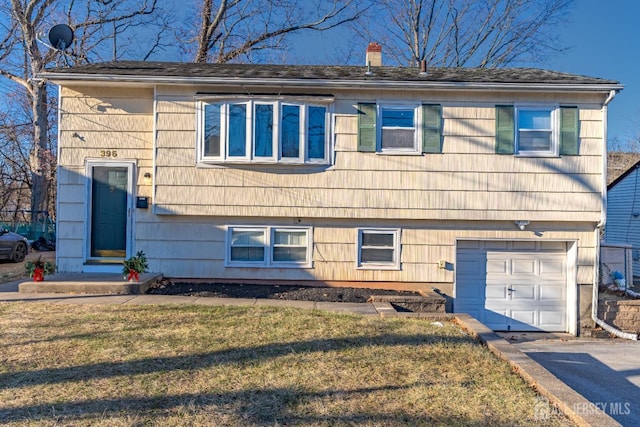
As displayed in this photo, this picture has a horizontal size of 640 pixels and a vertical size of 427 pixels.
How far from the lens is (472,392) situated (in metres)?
3.58

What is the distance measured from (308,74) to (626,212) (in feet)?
51.5

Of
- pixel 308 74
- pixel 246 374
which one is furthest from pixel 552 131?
pixel 246 374

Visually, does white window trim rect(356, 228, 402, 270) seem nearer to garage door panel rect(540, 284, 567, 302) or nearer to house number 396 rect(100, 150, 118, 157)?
garage door panel rect(540, 284, 567, 302)

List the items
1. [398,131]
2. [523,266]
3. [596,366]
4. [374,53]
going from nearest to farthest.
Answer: [596,366], [398,131], [523,266], [374,53]

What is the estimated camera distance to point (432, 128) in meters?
8.68

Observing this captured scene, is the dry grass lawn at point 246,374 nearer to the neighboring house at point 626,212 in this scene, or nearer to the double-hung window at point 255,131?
the double-hung window at point 255,131

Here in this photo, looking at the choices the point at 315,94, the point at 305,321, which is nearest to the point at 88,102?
the point at 315,94

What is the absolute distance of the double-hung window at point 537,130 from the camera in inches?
340

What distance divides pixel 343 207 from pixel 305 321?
3.45 meters

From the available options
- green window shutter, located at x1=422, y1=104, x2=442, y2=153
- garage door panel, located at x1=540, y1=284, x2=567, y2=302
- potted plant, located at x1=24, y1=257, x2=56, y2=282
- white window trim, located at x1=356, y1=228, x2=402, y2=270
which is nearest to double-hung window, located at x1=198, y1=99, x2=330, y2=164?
white window trim, located at x1=356, y1=228, x2=402, y2=270

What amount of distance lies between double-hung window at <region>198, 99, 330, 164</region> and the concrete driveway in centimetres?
523

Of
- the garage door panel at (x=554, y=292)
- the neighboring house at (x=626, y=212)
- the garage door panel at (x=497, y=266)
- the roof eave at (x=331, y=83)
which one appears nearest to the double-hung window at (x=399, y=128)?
the roof eave at (x=331, y=83)

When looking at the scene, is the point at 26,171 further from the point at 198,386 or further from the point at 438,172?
the point at 198,386

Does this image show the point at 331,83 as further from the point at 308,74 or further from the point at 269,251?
the point at 269,251
